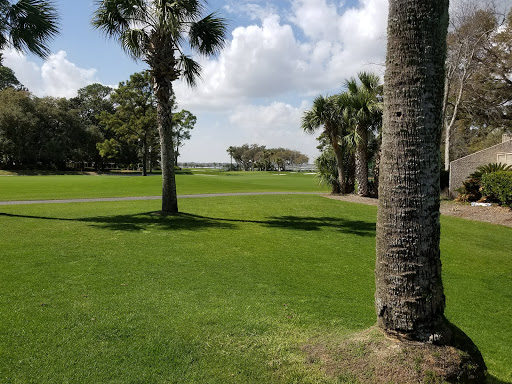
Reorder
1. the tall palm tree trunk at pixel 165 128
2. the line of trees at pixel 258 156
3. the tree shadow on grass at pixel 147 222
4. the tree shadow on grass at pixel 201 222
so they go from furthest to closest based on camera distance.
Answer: the line of trees at pixel 258 156 < the tall palm tree trunk at pixel 165 128 < the tree shadow on grass at pixel 201 222 < the tree shadow on grass at pixel 147 222

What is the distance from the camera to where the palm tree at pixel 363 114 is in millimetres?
18953

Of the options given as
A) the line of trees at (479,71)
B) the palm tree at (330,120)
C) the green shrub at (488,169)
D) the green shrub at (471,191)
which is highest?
the line of trees at (479,71)

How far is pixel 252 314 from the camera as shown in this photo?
4.18 meters

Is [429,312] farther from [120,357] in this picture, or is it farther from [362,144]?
[362,144]

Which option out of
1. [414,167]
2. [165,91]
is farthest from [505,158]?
[414,167]

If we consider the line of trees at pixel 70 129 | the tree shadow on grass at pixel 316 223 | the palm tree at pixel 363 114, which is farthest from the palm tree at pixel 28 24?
the line of trees at pixel 70 129

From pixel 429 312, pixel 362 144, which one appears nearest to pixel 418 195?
pixel 429 312

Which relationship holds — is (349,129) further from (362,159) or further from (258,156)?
(258,156)

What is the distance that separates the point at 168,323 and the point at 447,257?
6773mm

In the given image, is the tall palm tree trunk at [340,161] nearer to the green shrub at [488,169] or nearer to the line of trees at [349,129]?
the line of trees at [349,129]

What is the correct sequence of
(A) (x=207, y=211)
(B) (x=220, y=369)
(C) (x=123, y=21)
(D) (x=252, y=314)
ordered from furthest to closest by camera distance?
1. (A) (x=207, y=211)
2. (C) (x=123, y=21)
3. (D) (x=252, y=314)
4. (B) (x=220, y=369)

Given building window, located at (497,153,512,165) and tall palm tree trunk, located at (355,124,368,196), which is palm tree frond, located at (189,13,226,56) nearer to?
tall palm tree trunk, located at (355,124,368,196)

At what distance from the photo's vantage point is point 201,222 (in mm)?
11555

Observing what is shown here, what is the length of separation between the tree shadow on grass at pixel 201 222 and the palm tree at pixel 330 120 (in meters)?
8.55
